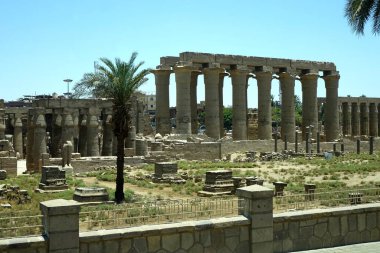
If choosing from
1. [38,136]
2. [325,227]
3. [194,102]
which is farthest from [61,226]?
[194,102]

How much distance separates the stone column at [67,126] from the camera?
37.7 m

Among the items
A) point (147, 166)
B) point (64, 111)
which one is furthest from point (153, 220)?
point (64, 111)

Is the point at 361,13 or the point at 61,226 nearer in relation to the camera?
the point at 61,226

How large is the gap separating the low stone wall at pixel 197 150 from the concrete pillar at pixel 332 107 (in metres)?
18.7

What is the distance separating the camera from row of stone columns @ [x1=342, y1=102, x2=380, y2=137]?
7519cm

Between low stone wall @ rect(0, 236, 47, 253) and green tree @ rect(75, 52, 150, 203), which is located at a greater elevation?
green tree @ rect(75, 52, 150, 203)

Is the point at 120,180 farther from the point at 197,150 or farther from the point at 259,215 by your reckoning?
the point at 197,150

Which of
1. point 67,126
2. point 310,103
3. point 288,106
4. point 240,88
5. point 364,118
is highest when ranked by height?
point 240,88

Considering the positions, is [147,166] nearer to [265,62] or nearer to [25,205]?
[25,205]

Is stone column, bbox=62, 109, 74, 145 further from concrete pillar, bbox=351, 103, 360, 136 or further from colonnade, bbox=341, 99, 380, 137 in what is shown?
concrete pillar, bbox=351, 103, 360, 136

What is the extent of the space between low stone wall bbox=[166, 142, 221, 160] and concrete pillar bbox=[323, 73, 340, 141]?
18676mm

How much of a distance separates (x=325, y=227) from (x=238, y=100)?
Result: 124 feet

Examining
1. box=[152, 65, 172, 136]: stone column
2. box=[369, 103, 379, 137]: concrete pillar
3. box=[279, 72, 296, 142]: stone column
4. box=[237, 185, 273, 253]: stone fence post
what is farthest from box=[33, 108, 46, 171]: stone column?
box=[369, 103, 379, 137]: concrete pillar

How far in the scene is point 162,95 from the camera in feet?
159
